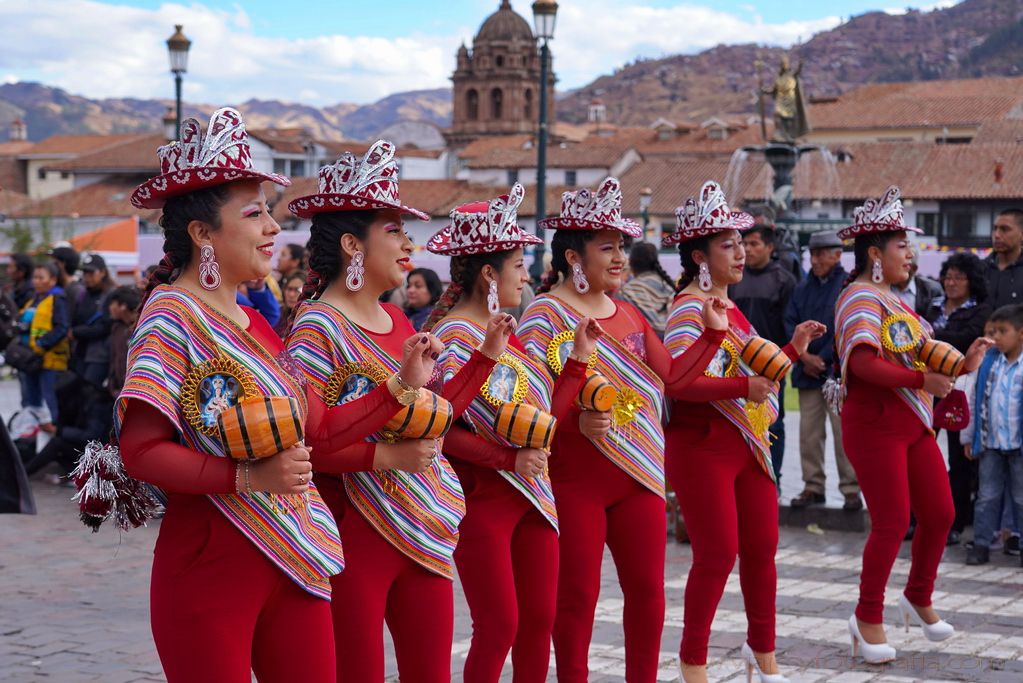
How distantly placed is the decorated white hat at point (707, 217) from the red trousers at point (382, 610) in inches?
102

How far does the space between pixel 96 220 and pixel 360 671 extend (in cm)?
6172

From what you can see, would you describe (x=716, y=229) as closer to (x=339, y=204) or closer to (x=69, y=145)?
(x=339, y=204)

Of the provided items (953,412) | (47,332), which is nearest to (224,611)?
(953,412)

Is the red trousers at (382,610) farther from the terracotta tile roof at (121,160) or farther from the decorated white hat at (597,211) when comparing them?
the terracotta tile roof at (121,160)

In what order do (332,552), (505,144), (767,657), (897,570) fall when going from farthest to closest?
1. (505,144)
2. (897,570)
3. (767,657)
4. (332,552)

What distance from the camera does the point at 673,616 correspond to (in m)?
8.23

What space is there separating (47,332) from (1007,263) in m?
8.39

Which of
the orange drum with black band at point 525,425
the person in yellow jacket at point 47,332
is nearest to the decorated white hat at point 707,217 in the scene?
the orange drum with black band at point 525,425

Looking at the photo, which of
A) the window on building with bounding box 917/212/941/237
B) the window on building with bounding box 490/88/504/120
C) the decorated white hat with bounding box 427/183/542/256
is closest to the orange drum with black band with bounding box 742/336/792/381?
the decorated white hat with bounding box 427/183/542/256

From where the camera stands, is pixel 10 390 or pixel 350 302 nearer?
pixel 350 302

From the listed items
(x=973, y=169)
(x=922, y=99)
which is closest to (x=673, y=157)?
(x=922, y=99)

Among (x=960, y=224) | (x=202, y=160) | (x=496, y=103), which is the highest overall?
(x=496, y=103)

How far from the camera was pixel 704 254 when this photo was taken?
22.0ft

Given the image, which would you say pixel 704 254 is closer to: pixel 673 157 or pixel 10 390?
pixel 10 390
